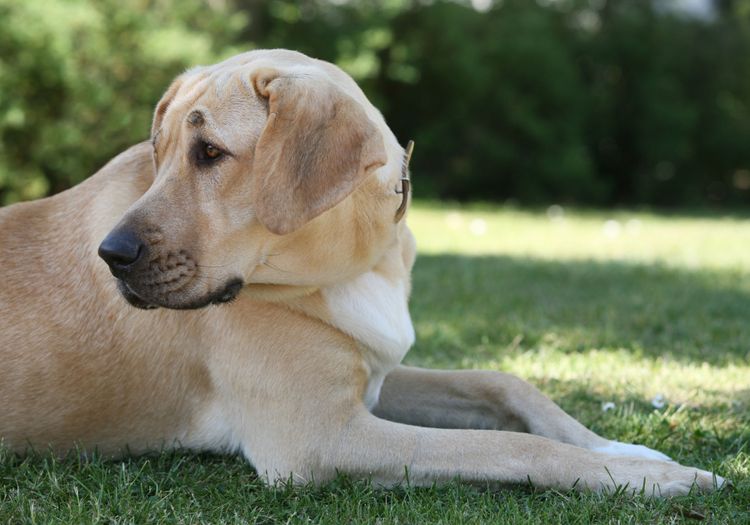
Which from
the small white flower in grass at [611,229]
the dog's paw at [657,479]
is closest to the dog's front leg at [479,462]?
the dog's paw at [657,479]

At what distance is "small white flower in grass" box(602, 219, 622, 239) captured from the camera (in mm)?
10806

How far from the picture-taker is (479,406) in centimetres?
350

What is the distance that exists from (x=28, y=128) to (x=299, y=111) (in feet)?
30.3

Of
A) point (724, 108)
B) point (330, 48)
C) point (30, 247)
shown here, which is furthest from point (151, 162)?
point (724, 108)

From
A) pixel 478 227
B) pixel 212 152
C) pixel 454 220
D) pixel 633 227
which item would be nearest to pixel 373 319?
pixel 212 152

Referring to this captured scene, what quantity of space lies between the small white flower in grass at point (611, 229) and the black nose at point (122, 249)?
8560 mm

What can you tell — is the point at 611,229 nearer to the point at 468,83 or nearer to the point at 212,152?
the point at 468,83

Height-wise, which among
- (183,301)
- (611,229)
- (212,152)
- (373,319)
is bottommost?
(611,229)

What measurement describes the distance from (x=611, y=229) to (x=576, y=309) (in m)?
6.06

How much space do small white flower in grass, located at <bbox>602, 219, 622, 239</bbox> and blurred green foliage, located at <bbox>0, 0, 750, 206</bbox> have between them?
467cm

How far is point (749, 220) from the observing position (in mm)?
14250

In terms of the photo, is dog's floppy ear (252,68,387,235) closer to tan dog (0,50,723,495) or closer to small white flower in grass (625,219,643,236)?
tan dog (0,50,723,495)

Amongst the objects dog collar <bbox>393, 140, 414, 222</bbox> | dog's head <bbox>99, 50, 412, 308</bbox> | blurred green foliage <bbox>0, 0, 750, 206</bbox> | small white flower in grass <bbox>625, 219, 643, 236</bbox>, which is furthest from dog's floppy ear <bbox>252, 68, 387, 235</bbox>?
small white flower in grass <bbox>625, 219, 643, 236</bbox>

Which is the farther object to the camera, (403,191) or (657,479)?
(403,191)
